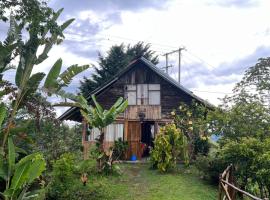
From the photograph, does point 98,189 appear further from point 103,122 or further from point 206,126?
point 206,126

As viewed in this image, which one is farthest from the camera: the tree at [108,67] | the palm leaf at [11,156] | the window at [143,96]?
the tree at [108,67]

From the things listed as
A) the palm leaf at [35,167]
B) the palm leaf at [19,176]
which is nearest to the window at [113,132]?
the palm leaf at [35,167]

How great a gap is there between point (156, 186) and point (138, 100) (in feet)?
26.0

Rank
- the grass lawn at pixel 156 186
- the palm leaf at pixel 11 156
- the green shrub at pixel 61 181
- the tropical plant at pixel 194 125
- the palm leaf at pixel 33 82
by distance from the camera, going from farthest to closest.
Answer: the tropical plant at pixel 194 125 < the grass lawn at pixel 156 186 < the green shrub at pixel 61 181 < the palm leaf at pixel 33 82 < the palm leaf at pixel 11 156

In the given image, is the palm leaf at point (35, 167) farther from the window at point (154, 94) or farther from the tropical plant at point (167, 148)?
the window at point (154, 94)

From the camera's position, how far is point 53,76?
10.2 meters

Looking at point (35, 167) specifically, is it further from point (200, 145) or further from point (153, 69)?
point (153, 69)

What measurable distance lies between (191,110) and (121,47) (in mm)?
14348

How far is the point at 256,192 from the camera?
12.8 meters

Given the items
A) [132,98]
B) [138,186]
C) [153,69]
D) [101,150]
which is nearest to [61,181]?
[101,150]

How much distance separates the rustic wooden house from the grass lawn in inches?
170

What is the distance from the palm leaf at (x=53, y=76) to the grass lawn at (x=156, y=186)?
4328mm

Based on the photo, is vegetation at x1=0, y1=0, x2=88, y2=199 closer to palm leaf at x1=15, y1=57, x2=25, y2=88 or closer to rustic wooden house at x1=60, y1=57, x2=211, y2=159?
palm leaf at x1=15, y1=57, x2=25, y2=88

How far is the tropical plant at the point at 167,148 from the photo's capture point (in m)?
15.7
